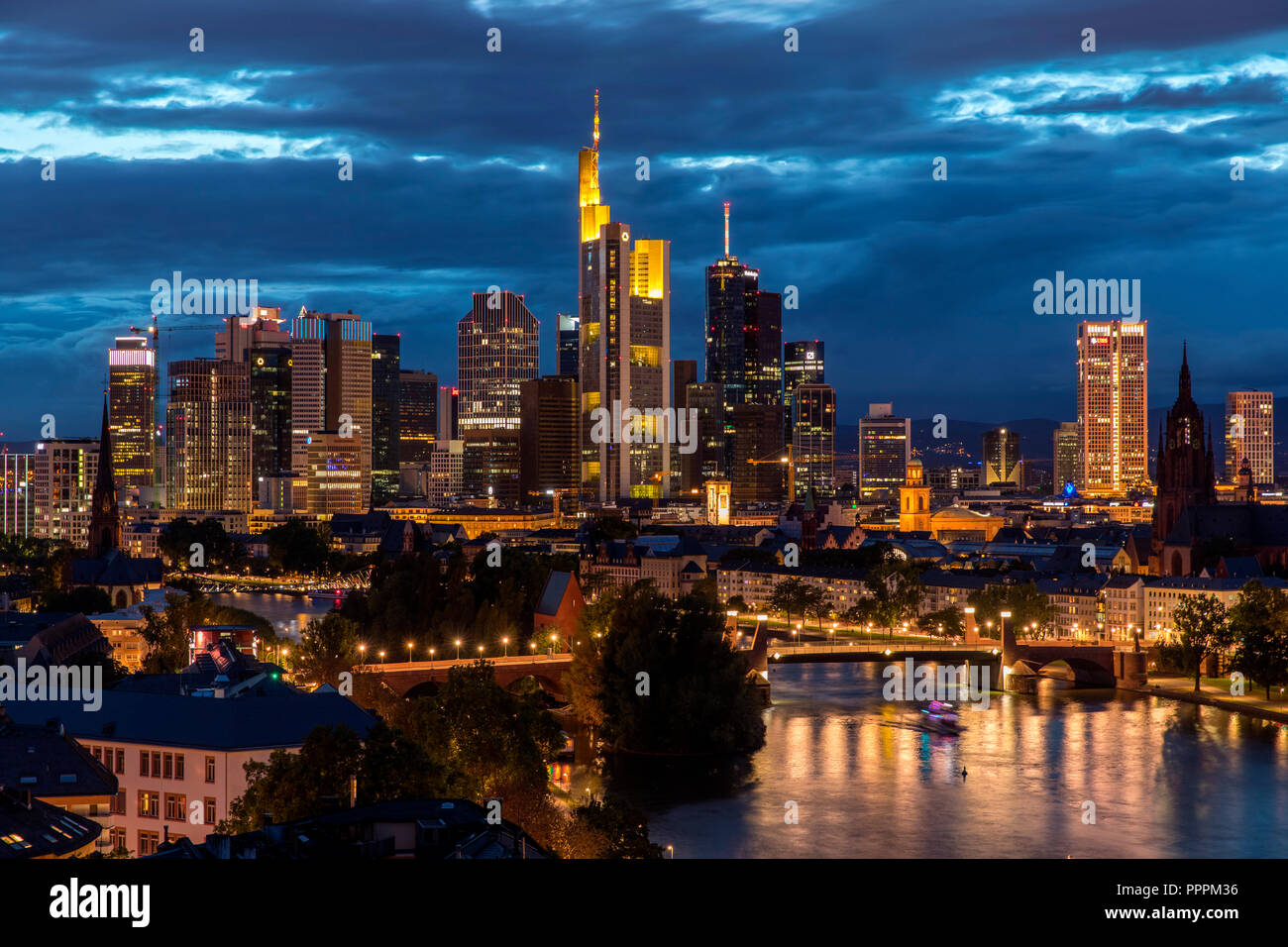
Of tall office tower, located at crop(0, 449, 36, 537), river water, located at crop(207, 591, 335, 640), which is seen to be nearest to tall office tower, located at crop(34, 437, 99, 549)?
tall office tower, located at crop(0, 449, 36, 537)

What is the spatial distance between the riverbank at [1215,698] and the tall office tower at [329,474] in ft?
423

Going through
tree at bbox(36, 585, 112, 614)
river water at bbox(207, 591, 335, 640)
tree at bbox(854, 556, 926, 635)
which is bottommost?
river water at bbox(207, 591, 335, 640)

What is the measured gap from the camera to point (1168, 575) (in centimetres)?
8038

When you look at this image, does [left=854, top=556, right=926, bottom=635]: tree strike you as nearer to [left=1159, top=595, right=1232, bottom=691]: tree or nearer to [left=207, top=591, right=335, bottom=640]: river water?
[left=1159, top=595, right=1232, bottom=691]: tree

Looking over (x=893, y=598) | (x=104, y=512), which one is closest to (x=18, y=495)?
(x=104, y=512)

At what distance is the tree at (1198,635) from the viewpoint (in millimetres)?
58781

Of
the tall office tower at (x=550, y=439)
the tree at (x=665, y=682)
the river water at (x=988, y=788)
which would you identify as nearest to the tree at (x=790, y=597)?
the river water at (x=988, y=788)

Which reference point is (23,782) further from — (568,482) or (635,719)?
(568,482)

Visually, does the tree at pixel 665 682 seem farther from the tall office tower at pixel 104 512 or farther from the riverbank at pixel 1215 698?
the tall office tower at pixel 104 512

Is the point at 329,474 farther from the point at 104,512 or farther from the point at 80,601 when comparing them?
the point at 80,601

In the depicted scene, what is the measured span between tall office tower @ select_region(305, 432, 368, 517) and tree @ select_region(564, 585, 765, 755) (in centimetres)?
13104

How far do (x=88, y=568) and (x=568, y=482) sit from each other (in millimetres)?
118726

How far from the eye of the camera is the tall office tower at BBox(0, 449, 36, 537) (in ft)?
515
